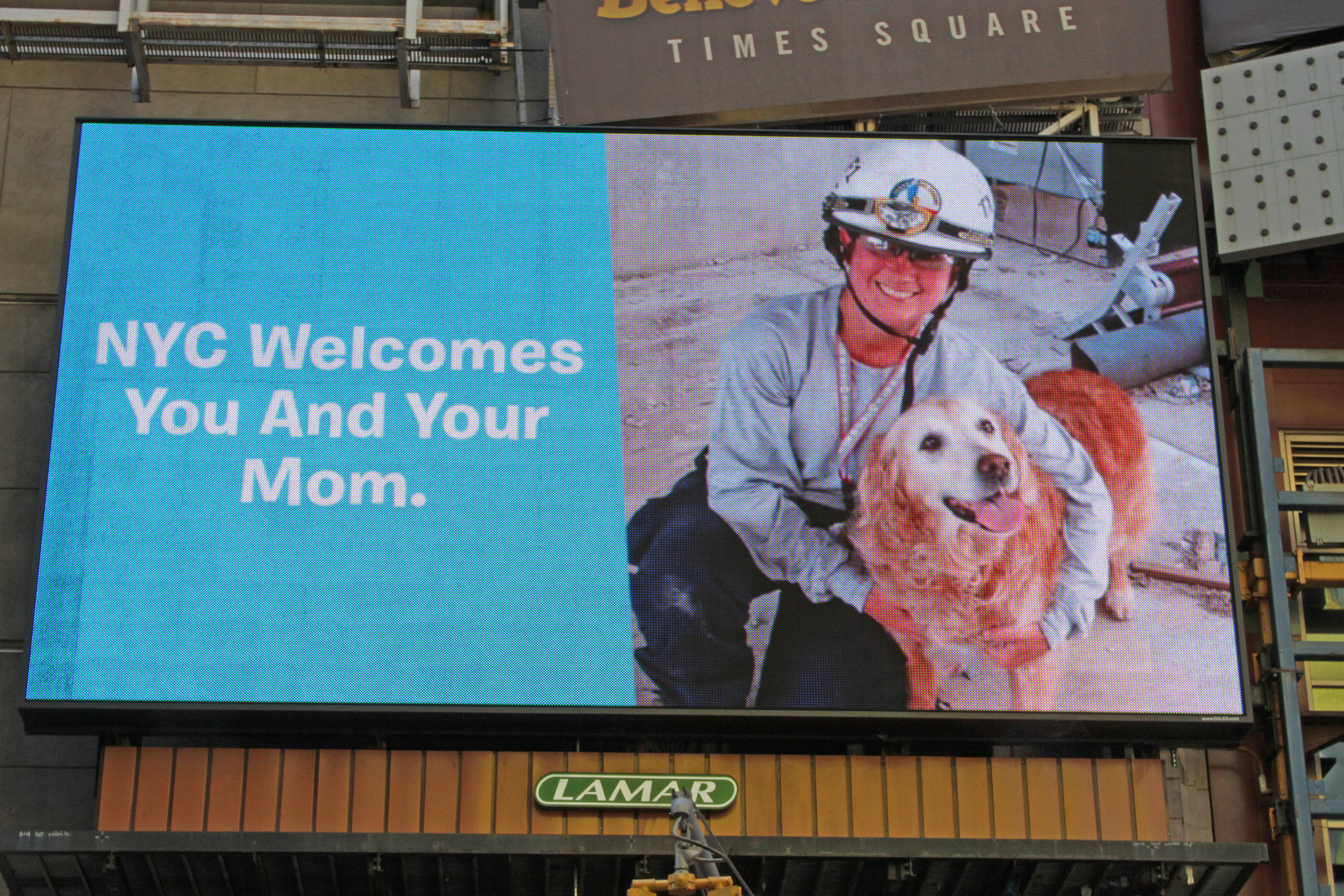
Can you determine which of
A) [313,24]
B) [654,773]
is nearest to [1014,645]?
[654,773]

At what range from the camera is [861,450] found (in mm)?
13102

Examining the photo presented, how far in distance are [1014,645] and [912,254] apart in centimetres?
315

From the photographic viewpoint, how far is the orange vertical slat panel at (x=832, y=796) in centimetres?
1227

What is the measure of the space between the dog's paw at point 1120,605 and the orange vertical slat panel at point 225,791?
20.3ft

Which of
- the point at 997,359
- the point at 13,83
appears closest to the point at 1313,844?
the point at 997,359

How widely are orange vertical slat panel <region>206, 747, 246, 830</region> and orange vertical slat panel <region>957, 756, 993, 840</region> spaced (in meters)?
4.93

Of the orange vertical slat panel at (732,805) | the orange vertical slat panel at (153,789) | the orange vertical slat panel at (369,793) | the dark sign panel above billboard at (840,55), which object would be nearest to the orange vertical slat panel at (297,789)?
the orange vertical slat panel at (369,793)

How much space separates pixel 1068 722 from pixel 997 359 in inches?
110

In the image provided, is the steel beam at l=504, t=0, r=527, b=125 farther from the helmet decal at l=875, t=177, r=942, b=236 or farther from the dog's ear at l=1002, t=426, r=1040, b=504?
the dog's ear at l=1002, t=426, r=1040, b=504

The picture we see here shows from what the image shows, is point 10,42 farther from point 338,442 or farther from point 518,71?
point 338,442

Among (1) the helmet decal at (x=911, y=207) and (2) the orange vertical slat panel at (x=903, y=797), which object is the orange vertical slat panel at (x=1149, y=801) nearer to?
(2) the orange vertical slat panel at (x=903, y=797)

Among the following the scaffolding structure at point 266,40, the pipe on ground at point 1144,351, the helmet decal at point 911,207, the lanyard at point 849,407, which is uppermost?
the scaffolding structure at point 266,40

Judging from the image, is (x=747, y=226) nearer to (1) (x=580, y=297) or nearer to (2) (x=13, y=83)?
(1) (x=580, y=297)

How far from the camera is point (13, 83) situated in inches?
607
